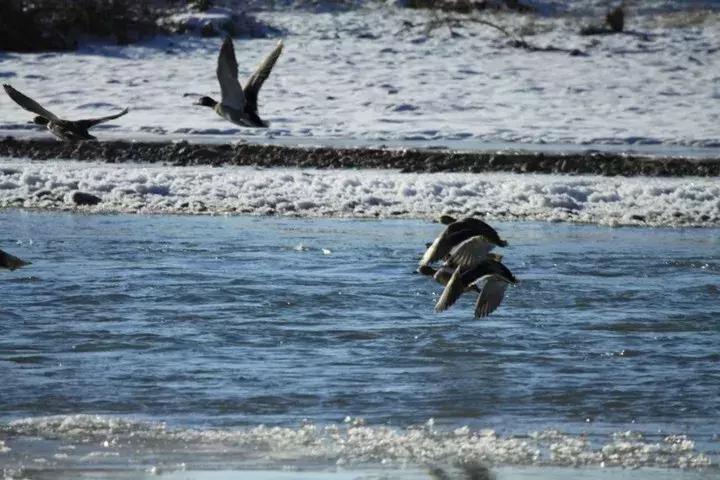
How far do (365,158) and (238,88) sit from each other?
263 inches

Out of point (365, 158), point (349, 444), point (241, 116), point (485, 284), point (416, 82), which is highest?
point (241, 116)

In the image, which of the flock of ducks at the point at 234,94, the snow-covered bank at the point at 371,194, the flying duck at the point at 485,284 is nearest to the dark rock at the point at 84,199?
the snow-covered bank at the point at 371,194

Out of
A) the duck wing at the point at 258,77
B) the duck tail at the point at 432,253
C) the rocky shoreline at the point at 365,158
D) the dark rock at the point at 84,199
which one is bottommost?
the rocky shoreline at the point at 365,158

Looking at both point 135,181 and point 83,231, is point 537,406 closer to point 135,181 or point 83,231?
point 83,231

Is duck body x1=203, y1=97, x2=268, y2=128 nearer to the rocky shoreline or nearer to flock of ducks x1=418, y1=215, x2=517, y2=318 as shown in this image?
flock of ducks x1=418, y1=215, x2=517, y2=318

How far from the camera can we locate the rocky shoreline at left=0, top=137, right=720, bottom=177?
18141 mm

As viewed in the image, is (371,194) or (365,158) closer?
(371,194)

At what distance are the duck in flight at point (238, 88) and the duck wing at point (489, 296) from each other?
286 cm

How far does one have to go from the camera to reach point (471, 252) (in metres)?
9.76

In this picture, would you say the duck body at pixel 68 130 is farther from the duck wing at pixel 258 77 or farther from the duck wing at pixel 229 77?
the duck wing at pixel 258 77

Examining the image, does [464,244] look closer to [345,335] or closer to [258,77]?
[345,335]

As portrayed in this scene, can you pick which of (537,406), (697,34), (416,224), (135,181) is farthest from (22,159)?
(697,34)

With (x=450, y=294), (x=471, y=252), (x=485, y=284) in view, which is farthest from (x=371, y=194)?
(x=450, y=294)

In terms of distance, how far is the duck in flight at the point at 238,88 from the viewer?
11750 mm
